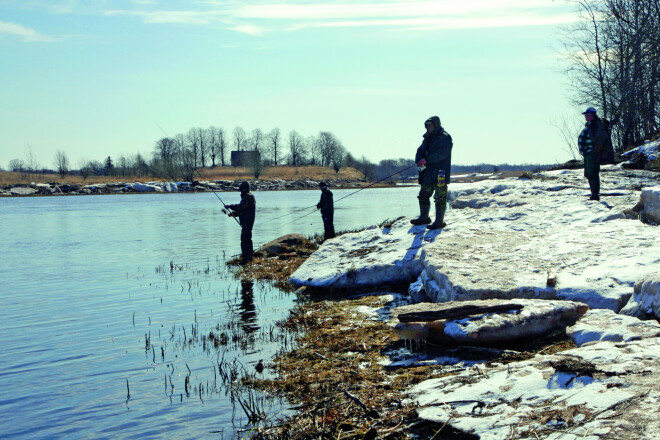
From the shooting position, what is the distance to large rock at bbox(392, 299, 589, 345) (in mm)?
6289

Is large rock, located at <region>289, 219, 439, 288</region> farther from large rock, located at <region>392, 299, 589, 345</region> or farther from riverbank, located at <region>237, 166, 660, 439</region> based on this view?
large rock, located at <region>392, 299, 589, 345</region>

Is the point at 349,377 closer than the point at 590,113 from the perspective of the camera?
Yes

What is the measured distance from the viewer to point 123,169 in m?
108

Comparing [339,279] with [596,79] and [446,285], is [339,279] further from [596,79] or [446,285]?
[596,79]

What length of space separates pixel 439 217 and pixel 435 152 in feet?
4.58

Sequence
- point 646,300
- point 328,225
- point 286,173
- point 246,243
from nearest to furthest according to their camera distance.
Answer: point 646,300
point 246,243
point 328,225
point 286,173

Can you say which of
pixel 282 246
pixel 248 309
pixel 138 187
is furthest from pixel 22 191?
pixel 248 309

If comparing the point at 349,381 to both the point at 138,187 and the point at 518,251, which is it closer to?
the point at 518,251

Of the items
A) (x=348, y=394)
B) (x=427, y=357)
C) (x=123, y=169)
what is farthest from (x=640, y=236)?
(x=123, y=169)

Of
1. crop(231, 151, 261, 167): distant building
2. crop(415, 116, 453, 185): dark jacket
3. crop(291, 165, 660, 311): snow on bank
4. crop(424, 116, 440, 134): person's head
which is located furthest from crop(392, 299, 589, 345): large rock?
crop(231, 151, 261, 167): distant building

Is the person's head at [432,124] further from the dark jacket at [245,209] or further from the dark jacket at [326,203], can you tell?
the dark jacket at [245,209]

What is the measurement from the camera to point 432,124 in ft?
38.0

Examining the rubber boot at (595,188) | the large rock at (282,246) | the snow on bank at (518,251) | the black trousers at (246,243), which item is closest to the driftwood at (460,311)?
the snow on bank at (518,251)

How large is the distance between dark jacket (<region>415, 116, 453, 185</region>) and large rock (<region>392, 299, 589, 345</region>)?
5127mm
